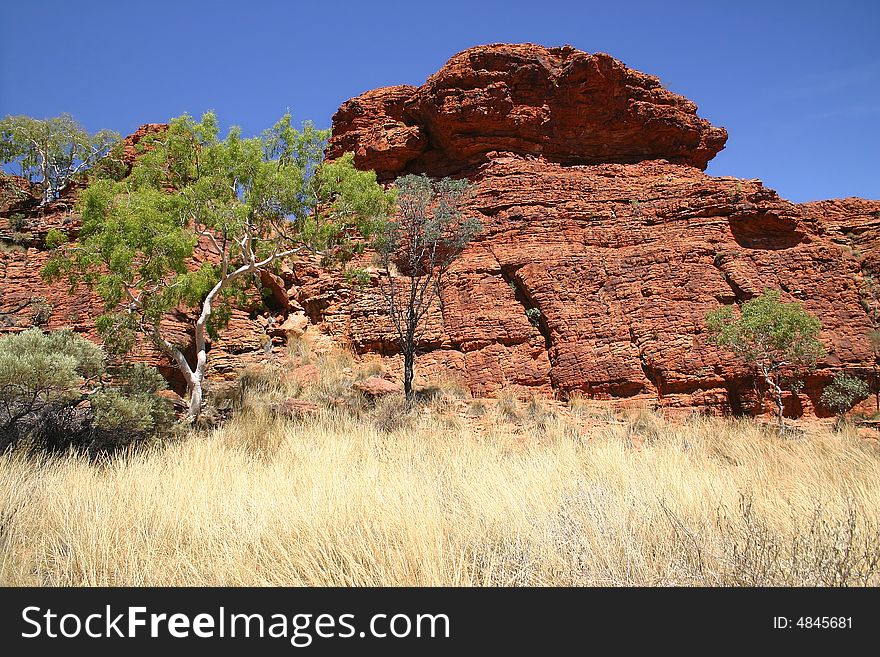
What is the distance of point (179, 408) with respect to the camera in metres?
11.9

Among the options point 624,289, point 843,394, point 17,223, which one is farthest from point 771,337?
point 17,223

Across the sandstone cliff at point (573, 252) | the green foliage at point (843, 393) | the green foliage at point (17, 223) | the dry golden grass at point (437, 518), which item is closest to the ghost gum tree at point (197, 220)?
the sandstone cliff at point (573, 252)

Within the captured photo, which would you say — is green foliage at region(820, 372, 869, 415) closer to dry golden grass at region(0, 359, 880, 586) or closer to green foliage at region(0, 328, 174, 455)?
dry golden grass at region(0, 359, 880, 586)

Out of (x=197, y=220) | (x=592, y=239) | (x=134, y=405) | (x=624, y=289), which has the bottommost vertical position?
(x=134, y=405)

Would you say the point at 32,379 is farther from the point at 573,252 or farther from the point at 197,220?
the point at 573,252

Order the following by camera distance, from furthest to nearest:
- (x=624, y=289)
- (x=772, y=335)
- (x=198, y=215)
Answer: (x=624, y=289), (x=772, y=335), (x=198, y=215)

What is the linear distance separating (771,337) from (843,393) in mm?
3567

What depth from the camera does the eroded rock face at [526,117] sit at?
2392 centimetres

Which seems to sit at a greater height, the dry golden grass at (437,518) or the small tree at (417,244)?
the small tree at (417,244)

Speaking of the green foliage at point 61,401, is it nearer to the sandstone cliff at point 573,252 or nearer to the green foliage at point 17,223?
the sandstone cliff at point 573,252

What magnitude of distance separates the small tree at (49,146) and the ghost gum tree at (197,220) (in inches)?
759

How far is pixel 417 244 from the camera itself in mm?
17984

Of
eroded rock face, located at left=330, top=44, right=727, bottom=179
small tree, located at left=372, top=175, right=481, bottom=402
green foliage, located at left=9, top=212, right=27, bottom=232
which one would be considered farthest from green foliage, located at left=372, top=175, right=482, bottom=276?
green foliage, located at left=9, top=212, right=27, bottom=232

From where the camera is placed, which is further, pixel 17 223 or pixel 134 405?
pixel 17 223
